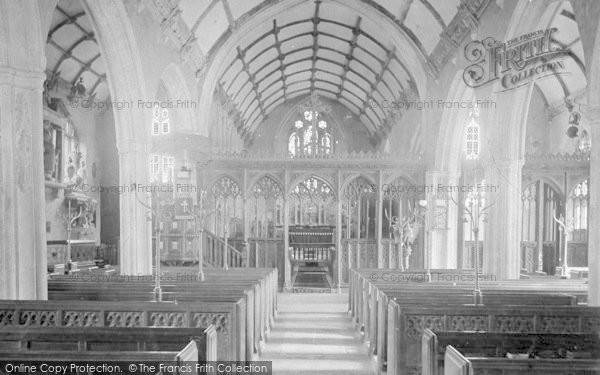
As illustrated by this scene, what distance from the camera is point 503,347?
378 cm

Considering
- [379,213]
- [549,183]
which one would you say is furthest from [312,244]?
[549,183]

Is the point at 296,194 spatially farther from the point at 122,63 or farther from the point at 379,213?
the point at 122,63

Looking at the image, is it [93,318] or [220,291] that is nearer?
[93,318]

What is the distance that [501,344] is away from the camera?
3.75 m

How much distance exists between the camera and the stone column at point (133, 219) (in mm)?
10039

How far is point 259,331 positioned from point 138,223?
3997 millimetres

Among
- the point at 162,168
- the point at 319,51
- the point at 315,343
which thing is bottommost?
the point at 315,343

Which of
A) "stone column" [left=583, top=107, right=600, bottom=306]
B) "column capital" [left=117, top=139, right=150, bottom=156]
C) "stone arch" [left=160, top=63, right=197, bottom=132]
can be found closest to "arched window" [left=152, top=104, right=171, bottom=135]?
"stone arch" [left=160, top=63, right=197, bottom=132]

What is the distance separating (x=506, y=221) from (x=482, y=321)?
5701 mm

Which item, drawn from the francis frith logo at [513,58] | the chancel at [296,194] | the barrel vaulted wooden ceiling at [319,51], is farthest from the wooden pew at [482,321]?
the barrel vaulted wooden ceiling at [319,51]

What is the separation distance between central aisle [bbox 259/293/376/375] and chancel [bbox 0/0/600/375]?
60 millimetres

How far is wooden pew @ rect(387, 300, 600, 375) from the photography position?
479 cm

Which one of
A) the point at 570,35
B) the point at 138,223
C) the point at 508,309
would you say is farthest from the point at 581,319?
the point at 570,35

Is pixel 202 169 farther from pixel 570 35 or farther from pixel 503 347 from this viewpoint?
pixel 503 347
